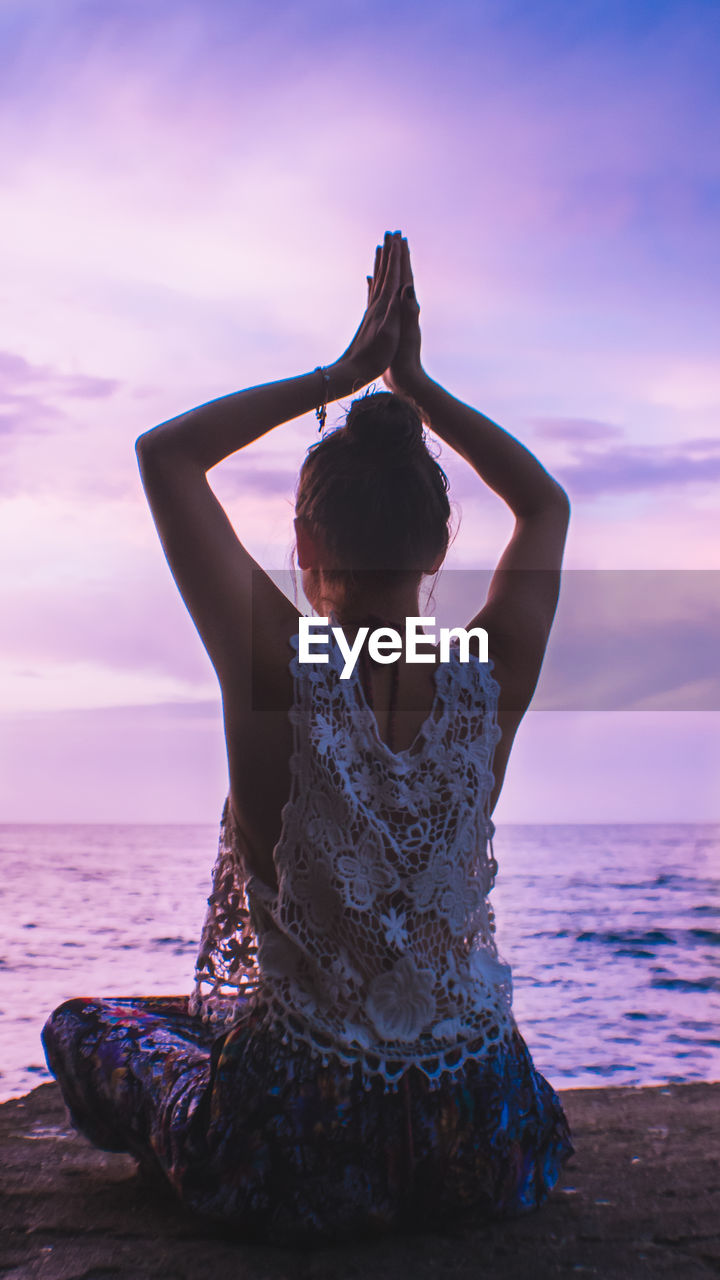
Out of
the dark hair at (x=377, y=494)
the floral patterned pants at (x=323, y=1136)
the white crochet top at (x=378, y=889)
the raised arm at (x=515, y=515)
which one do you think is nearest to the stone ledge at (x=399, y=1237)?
the floral patterned pants at (x=323, y=1136)

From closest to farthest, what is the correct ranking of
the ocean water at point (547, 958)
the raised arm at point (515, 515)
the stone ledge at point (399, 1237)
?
1. the stone ledge at point (399, 1237)
2. the raised arm at point (515, 515)
3. the ocean water at point (547, 958)

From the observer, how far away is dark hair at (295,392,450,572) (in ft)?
5.52

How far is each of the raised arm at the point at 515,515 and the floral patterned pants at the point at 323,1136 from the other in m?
0.67

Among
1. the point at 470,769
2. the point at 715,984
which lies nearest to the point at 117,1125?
the point at 470,769

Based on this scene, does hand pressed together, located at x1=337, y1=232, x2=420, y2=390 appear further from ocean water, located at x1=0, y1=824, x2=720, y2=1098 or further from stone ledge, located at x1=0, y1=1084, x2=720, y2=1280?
ocean water, located at x1=0, y1=824, x2=720, y2=1098

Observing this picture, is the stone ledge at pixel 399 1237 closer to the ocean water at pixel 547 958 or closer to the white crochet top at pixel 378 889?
the white crochet top at pixel 378 889

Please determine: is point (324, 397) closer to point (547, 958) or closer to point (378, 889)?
point (378, 889)

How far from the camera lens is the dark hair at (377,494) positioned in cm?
168

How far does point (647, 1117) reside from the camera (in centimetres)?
263

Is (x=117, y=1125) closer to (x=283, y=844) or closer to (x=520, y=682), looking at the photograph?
(x=283, y=844)

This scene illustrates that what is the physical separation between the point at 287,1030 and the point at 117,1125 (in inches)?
16.7

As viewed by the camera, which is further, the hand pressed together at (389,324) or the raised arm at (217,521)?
the hand pressed together at (389,324)

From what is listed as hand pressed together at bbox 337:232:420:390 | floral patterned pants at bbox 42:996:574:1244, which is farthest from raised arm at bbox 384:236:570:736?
floral patterned pants at bbox 42:996:574:1244

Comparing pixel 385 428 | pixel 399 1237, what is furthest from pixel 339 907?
pixel 385 428
